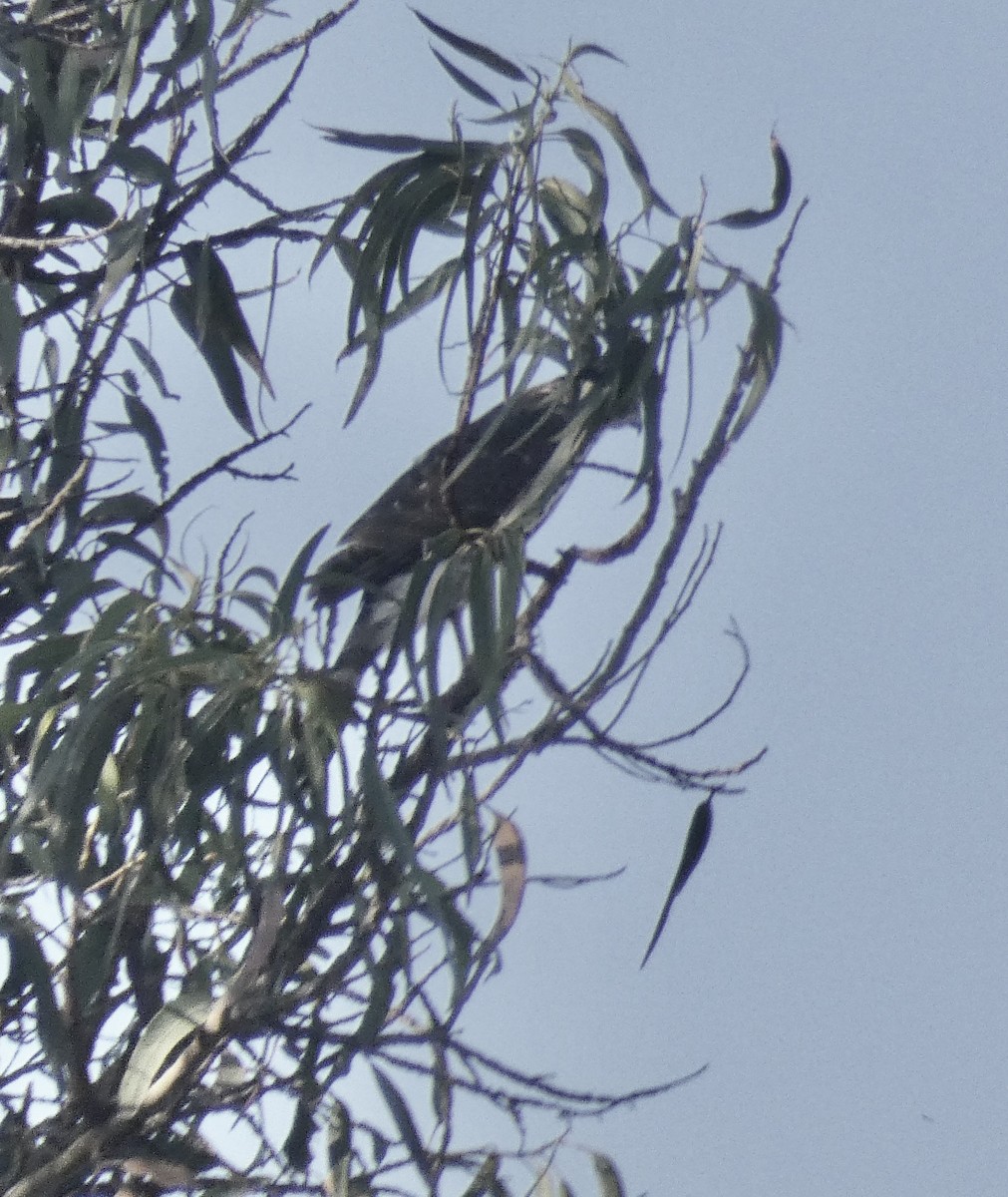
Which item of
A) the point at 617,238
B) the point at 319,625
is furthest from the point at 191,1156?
the point at 617,238

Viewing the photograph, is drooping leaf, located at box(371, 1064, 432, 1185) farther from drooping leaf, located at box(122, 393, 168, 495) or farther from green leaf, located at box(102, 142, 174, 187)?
green leaf, located at box(102, 142, 174, 187)

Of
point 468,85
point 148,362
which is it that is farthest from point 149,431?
point 468,85

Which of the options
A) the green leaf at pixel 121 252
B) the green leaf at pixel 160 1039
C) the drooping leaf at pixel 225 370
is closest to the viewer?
the green leaf at pixel 160 1039

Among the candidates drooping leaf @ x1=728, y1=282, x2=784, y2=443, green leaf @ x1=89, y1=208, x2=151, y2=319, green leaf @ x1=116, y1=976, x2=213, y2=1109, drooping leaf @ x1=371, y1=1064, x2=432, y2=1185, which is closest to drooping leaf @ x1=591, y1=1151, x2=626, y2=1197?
drooping leaf @ x1=371, y1=1064, x2=432, y2=1185

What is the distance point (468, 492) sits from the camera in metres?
2.76

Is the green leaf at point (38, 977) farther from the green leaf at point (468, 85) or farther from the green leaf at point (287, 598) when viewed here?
the green leaf at point (468, 85)

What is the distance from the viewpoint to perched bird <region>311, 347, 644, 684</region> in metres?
1.60

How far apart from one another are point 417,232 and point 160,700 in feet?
1.96

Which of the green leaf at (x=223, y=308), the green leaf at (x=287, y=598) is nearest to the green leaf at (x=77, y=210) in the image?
the green leaf at (x=223, y=308)

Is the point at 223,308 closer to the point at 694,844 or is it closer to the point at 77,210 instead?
the point at 77,210

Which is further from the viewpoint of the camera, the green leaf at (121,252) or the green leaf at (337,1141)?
the green leaf at (121,252)

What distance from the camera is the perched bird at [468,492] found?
1601mm

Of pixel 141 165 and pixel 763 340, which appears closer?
pixel 763 340

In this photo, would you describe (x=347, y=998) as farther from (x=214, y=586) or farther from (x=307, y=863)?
(x=214, y=586)
